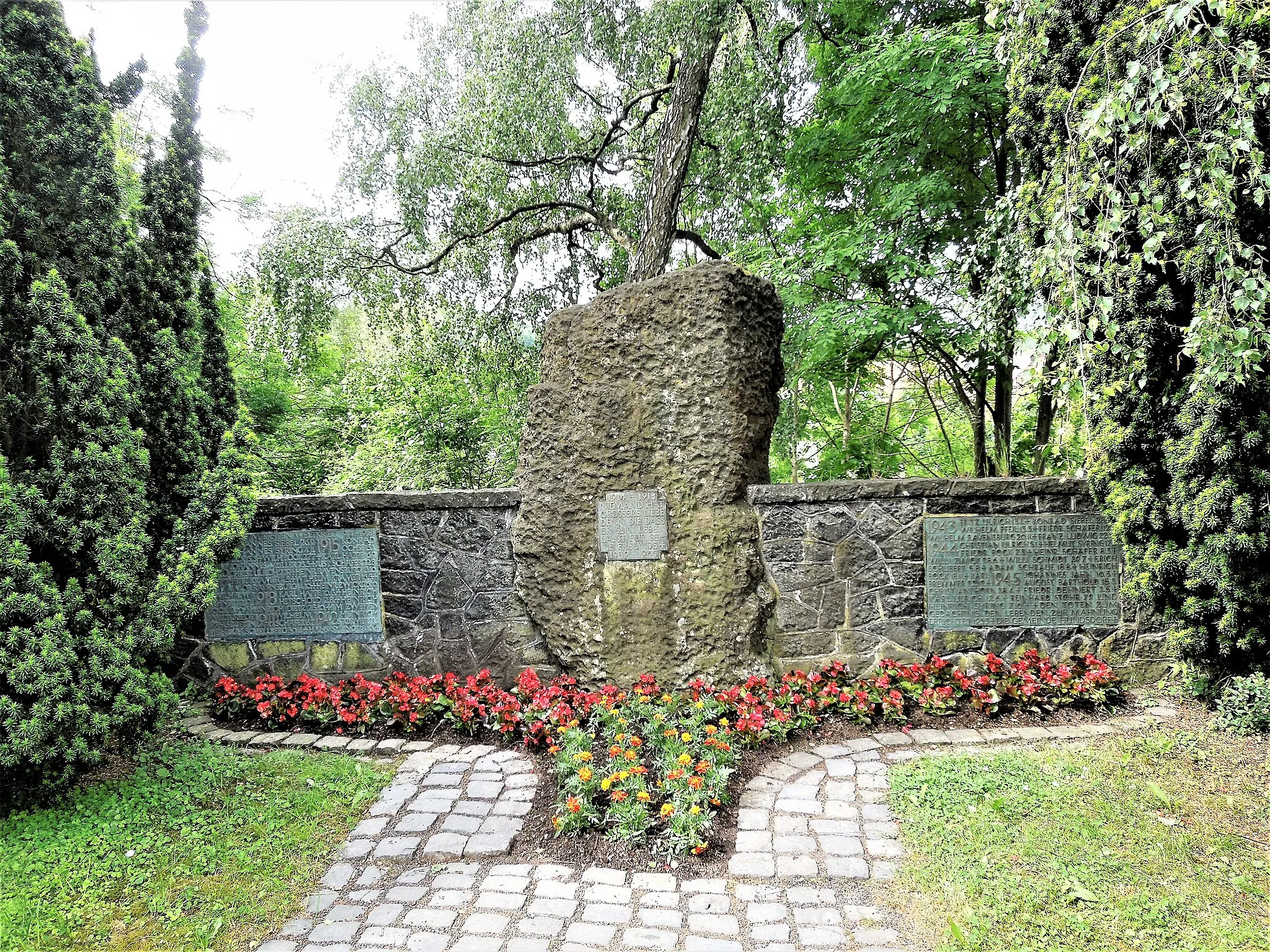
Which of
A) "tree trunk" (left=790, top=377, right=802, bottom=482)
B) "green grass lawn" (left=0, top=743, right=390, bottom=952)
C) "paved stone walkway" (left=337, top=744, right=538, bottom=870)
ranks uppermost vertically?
"tree trunk" (left=790, top=377, right=802, bottom=482)

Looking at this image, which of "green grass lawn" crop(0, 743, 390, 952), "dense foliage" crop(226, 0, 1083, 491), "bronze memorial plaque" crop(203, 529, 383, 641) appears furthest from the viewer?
"dense foliage" crop(226, 0, 1083, 491)

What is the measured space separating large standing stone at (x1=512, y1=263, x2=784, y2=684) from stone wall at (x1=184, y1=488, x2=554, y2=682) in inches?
10.0

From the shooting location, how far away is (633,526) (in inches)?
176

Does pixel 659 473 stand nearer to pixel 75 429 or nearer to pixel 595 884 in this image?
pixel 595 884

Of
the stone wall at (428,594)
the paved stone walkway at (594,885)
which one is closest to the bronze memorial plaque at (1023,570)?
the paved stone walkway at (594,885)

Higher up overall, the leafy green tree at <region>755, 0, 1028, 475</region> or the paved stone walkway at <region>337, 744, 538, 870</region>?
the leafy green tree at <region>755, 0, 1028, 475</region>

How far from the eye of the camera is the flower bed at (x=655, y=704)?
3625 mm

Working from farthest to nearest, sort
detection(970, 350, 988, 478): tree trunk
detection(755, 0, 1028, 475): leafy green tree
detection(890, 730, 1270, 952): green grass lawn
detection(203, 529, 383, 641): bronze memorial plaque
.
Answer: detection(970, 350, 988, 478): tree trunk → detection(755, 0, 1028, 475): leafy green tree → detection(203, 529, 383, 641): bronze memorial plaque → detection(890, 730, 1270, 952): green grass lawn

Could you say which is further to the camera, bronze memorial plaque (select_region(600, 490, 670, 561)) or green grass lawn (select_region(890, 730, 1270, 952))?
bronze memorial plaque (select_region(600, 490, 670, 561))

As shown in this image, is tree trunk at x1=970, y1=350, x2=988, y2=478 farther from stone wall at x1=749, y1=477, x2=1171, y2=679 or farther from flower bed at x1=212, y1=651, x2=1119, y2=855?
flower bed at x1=212, y1=651, x2=1119, y2=855

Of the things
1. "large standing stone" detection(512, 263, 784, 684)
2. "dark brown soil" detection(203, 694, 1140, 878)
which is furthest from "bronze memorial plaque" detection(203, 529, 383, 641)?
"large standing stone" detection(512, 263, 784, 684)

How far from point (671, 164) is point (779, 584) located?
16.0 ft

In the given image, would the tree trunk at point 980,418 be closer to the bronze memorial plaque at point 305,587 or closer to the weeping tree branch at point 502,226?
the weeping tree branch at point 502,226

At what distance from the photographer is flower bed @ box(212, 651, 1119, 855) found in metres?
3.62
